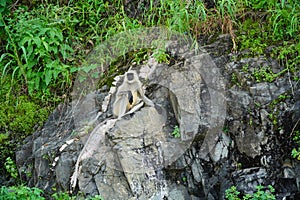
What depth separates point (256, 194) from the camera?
3.68 metres

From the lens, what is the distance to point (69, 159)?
14.4ft

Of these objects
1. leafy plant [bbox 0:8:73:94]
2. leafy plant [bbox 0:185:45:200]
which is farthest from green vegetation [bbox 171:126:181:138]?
leafy plant [bbox 0:8:73:94]

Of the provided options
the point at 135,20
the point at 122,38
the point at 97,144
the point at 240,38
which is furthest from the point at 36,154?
the point at 240,38

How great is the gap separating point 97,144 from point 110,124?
0.24m

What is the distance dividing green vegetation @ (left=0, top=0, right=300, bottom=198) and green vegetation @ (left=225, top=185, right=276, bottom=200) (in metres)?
1.11

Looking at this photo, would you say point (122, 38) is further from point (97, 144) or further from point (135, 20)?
point (97, 144)

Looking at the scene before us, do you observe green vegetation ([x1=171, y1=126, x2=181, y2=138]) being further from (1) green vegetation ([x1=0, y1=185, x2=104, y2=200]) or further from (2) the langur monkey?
(1) green vegetation ([x1=0, y1=185, x2=104, y2=200])

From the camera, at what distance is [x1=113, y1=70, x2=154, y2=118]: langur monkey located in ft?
14.6

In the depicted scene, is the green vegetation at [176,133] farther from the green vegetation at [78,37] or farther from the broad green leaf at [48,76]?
the broad green leaf at [48,76]

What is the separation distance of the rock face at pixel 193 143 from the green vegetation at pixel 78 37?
10.9 inches

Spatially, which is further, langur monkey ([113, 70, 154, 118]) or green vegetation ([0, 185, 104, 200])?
langur monkey ([113, 70, 154, 118])

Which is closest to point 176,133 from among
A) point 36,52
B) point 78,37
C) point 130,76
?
point 130,76

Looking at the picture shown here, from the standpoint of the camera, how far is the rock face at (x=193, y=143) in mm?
3990

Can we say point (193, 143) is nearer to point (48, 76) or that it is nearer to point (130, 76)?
point (130, 76)
